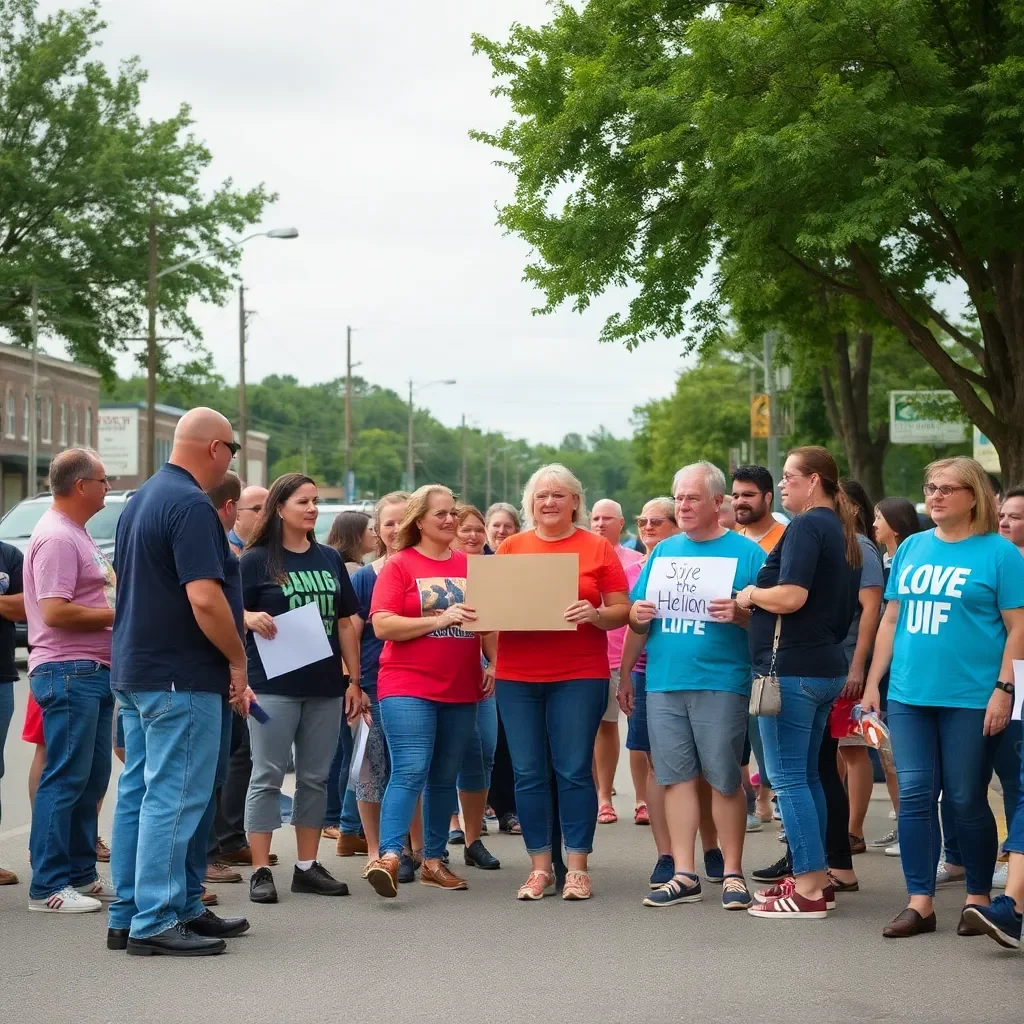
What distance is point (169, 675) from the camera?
6574 millimetres

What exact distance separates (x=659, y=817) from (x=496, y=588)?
1.45 m

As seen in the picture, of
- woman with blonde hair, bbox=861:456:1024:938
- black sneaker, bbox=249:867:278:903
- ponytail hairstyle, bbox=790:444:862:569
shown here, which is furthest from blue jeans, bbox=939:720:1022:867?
black sneaker, bbox=249:867:278:903

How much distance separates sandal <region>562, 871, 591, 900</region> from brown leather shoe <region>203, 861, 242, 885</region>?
166cm

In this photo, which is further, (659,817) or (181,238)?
(181,238)

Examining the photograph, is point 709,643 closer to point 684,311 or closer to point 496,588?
point 496,588

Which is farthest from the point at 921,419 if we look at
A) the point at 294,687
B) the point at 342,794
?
the point at 294,687

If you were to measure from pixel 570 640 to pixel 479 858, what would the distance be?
1.58m

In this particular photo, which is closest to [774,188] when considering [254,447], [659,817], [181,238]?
[659,817]

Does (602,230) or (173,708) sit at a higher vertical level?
(602,230)

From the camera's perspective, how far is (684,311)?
879 inches

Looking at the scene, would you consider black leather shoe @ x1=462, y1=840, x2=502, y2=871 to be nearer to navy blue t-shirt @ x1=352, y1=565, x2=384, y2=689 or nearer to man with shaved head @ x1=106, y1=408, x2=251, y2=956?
navy blue t-shirt @ x1=352, y1=565, x2=384, y2=689

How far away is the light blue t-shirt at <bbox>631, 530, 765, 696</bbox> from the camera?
7.63 m

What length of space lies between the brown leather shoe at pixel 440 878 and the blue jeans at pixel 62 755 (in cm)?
172

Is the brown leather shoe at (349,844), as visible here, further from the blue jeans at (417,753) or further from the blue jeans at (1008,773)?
the blue jeans at (1008,773)
